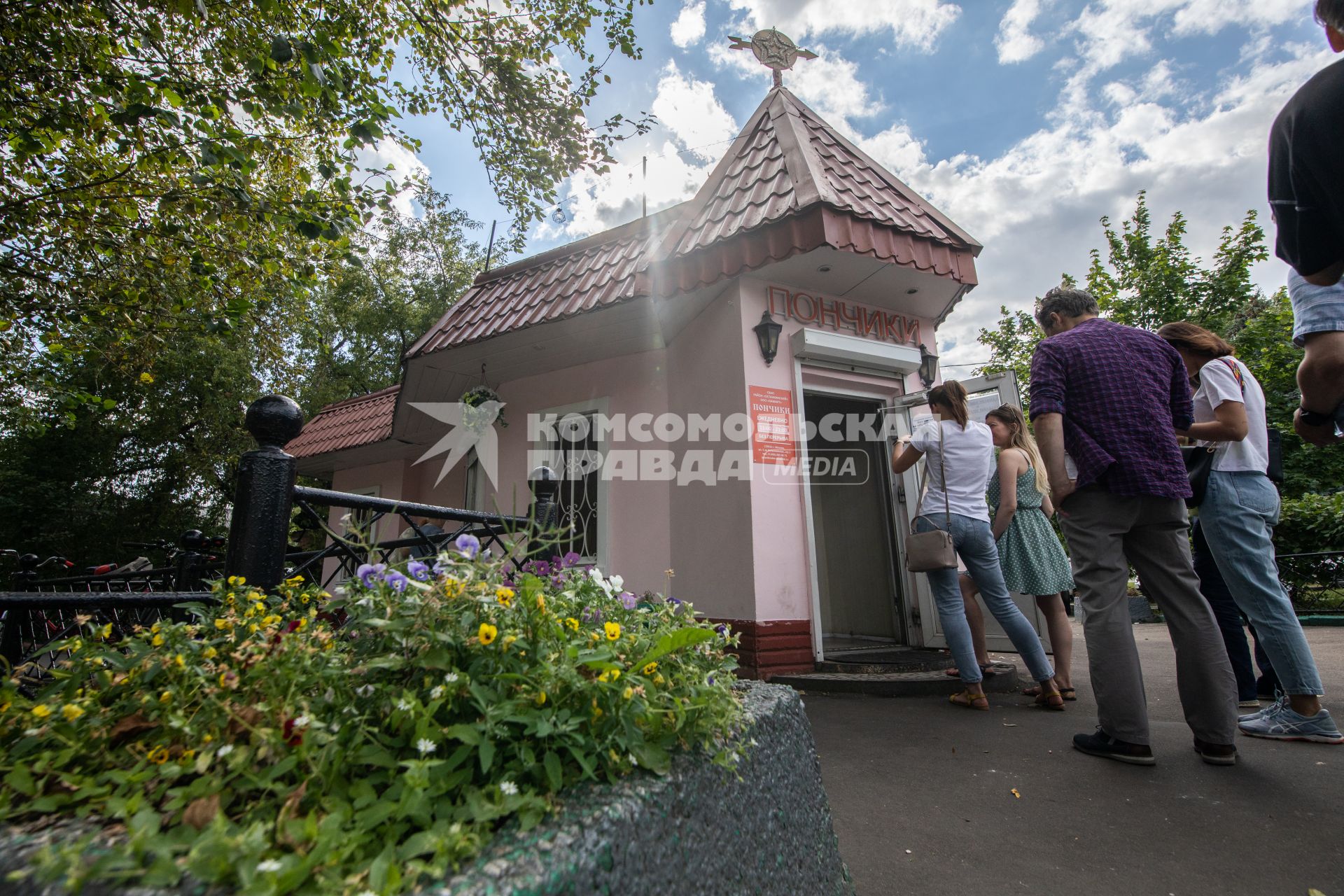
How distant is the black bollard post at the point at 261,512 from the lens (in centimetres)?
185

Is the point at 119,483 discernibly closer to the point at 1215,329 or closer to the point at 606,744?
the point at 606,744

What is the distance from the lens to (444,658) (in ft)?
3.50

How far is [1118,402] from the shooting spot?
9.74 ft

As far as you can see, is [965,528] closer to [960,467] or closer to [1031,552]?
[960,467]

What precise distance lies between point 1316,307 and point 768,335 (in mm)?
3837

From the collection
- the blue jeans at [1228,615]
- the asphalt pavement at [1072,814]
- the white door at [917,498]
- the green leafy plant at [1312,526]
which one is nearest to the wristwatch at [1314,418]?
the asphalt pavement at [1072,814]

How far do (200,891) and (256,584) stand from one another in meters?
1.41

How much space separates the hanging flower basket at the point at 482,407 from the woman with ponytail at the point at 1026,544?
5636 millimetres

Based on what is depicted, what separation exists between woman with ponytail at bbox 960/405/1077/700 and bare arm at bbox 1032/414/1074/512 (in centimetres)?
119

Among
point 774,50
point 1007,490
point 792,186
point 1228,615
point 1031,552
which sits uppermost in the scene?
point 774,50

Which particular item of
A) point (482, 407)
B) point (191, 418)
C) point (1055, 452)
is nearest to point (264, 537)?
point (1055, 452)

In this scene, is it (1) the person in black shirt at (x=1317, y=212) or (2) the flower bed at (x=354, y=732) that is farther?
(1) the person in black shirt at (x=1317, y=212)

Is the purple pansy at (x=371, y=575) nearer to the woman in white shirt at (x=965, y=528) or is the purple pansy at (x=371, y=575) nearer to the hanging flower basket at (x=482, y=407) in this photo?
the woman in white shirt at (x=965, y=528)

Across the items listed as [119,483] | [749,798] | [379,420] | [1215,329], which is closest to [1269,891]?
[749,798]
